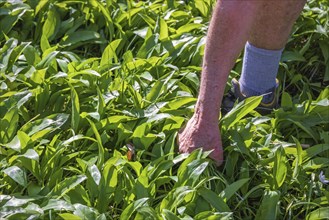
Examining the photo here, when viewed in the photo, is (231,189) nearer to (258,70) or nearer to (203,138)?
(203,138)

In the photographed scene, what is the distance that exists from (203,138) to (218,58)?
0.34m

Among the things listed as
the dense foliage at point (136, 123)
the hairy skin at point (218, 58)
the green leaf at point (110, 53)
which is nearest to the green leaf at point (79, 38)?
the dense foliage at point (136, 123)

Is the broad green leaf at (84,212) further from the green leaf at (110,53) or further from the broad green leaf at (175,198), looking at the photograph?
the green leaf at (110,53)

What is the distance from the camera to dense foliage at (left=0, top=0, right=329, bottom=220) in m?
2.81

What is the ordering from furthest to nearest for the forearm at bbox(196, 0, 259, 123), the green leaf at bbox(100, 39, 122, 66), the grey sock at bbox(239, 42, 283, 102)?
the green leaf at bbox(100, 39, 122, 66)
the grey sock at bbox(239, 42, 283, 102)
the forearm at bbox(196, 0, 259, 123)

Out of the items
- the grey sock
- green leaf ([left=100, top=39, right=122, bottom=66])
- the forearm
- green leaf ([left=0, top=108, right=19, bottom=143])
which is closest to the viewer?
the forearm

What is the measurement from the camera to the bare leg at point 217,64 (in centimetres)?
274

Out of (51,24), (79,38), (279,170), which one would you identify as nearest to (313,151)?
(279,170)

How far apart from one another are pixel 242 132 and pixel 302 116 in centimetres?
34

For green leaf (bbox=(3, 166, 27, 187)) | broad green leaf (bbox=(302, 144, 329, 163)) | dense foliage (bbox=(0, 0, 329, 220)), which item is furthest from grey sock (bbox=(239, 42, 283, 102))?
green leaf (bbox=(3, 166, 27, 187))

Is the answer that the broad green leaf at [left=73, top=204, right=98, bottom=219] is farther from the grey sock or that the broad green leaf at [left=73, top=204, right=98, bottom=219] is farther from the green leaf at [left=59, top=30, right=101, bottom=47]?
the green leaf at [left=59, top=30, right=101, bottom=47]

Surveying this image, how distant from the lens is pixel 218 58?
2.80 metres

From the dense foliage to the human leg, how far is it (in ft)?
0.44

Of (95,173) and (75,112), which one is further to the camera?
(75,112)
